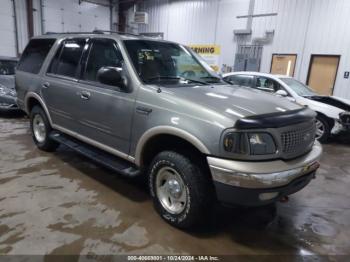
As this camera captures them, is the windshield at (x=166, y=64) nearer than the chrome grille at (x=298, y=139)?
No

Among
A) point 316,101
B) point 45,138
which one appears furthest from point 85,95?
Result: point 316,101

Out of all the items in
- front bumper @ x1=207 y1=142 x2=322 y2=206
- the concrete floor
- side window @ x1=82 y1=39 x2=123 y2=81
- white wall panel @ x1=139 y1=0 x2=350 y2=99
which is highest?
white wall panel @ x1=139 y1=0 x2=350 y2=99

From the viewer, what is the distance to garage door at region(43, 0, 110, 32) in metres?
12.5

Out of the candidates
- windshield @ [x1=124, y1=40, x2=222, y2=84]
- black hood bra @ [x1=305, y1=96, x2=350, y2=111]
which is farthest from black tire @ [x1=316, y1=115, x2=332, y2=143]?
windshield @ [x1=124, y1=40, x2=222, y2=84]

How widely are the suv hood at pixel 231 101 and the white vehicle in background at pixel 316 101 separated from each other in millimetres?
2846

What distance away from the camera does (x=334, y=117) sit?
5.95 metres

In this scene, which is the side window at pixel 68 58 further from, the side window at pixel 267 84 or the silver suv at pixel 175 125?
the side window at pixel 267 84

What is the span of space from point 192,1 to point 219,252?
12.9m

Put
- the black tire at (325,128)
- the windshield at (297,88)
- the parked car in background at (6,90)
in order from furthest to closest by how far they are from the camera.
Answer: the parked car in background at (6,90)
the windshield at (297,88)
the black tire at (325,128)

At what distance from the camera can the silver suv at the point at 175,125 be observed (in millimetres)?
2088

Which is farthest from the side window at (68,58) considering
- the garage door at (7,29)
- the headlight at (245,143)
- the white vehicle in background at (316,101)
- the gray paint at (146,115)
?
the garage door at (7,29)

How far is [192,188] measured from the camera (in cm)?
231

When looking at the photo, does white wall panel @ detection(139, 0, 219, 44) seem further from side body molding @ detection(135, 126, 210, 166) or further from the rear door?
side body molding @ detection(135, 126, 210, 166)

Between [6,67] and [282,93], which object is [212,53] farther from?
[6,67]
